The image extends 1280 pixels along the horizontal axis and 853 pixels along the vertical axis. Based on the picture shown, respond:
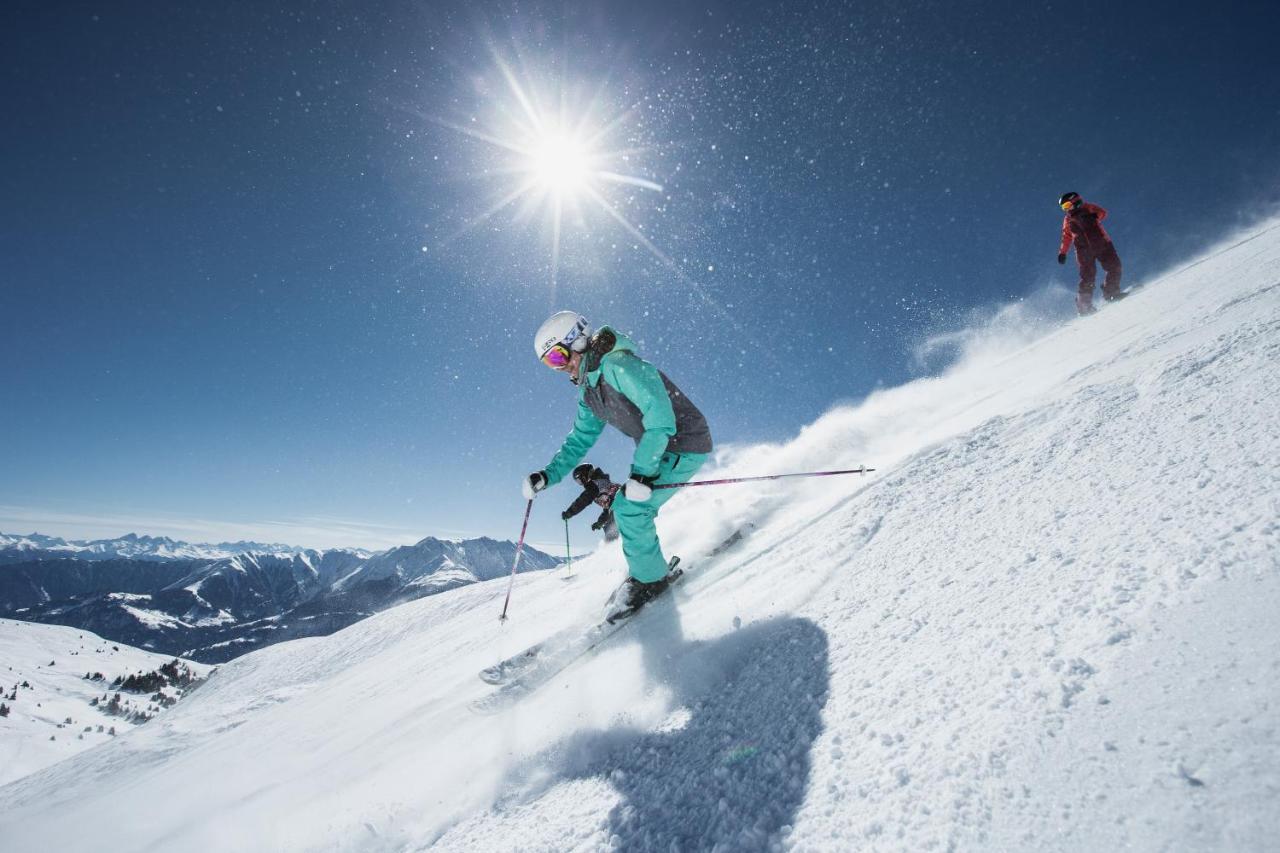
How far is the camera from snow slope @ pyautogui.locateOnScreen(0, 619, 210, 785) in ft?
280

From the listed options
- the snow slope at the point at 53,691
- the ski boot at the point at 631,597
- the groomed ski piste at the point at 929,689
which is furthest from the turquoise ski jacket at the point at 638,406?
the snow slope at the point at 53,691

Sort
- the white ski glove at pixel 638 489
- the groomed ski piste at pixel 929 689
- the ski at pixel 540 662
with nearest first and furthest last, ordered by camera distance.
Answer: the groomed ski piste at pixel 929 689 → the ski at pixel 540 662 → the white ski glove at pixel 638 489

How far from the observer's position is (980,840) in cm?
146

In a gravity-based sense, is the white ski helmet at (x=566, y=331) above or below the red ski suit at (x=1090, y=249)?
below

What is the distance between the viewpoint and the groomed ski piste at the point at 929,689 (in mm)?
1497

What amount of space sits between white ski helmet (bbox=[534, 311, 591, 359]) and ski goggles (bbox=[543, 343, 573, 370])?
0.13 ft

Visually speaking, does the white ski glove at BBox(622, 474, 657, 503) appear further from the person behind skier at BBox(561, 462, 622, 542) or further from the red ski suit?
the red ski suit

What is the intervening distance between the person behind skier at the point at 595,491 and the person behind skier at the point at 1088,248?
13.4 m

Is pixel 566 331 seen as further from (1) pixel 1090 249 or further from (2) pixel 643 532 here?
(1) pixel 1090 249

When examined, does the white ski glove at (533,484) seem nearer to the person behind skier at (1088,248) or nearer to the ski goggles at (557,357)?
the ski goggles at (557,357)

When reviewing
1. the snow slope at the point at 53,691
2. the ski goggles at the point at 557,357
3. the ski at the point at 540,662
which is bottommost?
the snow slope at the point at 53,691

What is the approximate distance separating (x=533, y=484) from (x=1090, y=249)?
47.7 feet

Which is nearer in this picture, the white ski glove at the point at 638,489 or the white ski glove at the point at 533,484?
the white ski glove at the point at 638,489

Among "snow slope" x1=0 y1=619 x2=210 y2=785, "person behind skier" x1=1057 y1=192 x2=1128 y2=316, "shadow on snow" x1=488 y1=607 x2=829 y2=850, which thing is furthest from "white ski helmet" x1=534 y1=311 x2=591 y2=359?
"snow slope" x1=0 y1=619 x2=210 y2=785
